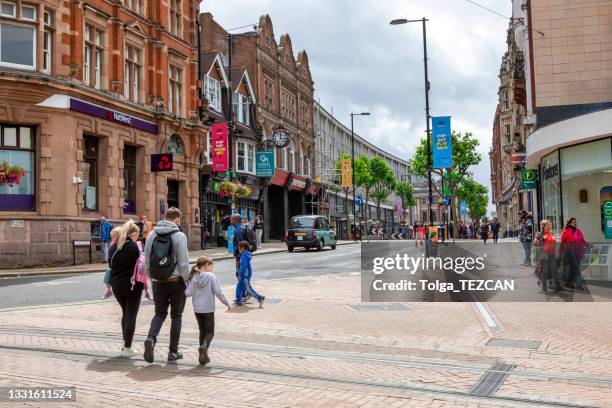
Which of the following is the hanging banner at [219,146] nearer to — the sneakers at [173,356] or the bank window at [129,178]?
the bank window at [129,178]

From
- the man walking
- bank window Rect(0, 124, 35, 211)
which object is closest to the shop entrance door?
bank window Rect(0, 124, 35, 211)

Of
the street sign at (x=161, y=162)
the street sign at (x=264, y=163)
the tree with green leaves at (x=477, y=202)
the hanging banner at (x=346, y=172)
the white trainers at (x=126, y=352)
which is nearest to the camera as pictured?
the white trainers at (x=126, y=352)

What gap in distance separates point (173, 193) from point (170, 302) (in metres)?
26.4

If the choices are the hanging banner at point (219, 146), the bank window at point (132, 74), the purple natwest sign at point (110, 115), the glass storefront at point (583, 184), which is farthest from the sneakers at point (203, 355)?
the hanging banner at point (219, 146)

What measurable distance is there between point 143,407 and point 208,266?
7.35ft

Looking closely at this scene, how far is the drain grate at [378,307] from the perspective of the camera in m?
11.9

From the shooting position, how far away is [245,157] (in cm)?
4406

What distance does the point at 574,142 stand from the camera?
2091cm

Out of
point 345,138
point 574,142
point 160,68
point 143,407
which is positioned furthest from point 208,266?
point 345,138

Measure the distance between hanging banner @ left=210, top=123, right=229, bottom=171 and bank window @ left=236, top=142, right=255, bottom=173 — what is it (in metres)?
7.10

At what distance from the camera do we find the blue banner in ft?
84.9

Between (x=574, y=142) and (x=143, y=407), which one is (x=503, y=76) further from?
Result: (x=143, y=407)

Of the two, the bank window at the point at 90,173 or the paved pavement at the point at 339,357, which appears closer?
the paved pavement at the point at 339,357

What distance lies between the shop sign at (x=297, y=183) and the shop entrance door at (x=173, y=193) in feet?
69.5
